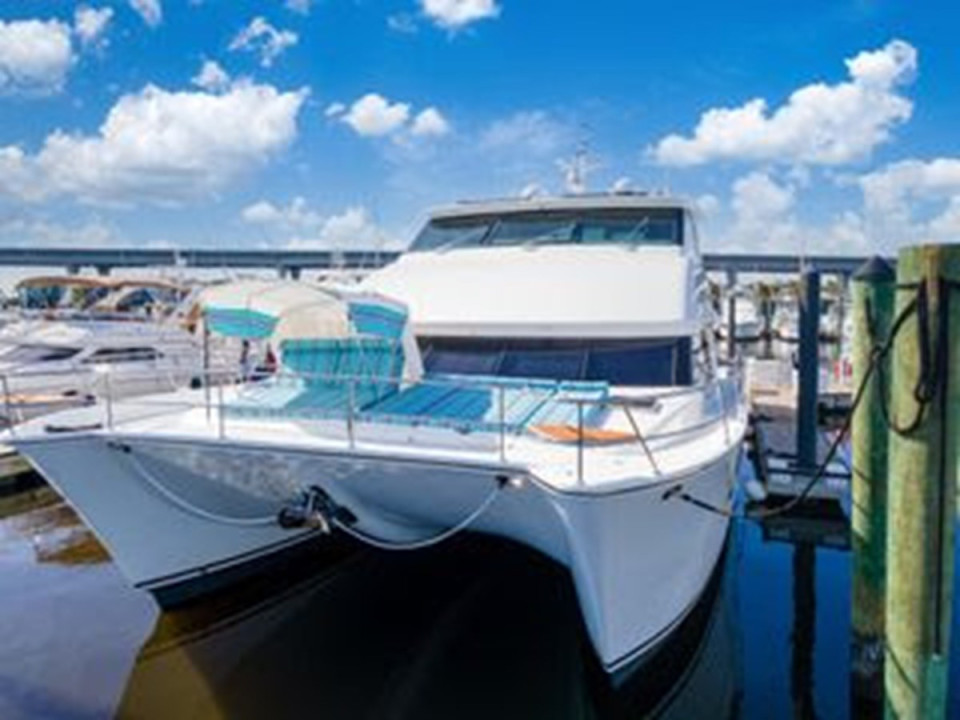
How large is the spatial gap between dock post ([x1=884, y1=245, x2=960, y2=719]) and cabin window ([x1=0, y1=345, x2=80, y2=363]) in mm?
17278

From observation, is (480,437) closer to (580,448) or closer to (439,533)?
(580,448)

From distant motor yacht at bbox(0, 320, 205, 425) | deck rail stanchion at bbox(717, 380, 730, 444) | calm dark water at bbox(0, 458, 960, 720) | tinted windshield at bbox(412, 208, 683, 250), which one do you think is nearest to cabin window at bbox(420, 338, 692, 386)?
deck rail stanchion at bbox(717, 380, 730, 444)

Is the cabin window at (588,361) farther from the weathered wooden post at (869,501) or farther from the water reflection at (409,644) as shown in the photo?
the water reflection at (409,644)

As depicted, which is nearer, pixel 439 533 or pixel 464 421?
pixel 464 421

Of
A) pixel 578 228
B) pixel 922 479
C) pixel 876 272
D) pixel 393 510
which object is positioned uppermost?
pixel 578 228

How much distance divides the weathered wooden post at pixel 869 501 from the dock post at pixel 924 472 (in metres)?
1.10

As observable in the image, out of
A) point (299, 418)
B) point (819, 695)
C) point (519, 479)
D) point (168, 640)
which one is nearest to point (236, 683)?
point (168, 640)

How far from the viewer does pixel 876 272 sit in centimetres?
658

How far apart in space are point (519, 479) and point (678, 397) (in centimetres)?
205

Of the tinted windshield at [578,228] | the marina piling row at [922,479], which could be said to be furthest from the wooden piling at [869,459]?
the tinted windshield at [578,228]

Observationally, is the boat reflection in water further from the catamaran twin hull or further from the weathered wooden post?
the weathered wooden post

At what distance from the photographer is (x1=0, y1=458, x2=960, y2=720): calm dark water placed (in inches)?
256

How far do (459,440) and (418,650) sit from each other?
256 centimetres

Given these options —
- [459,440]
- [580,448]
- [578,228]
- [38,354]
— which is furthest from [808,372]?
[38,354]
